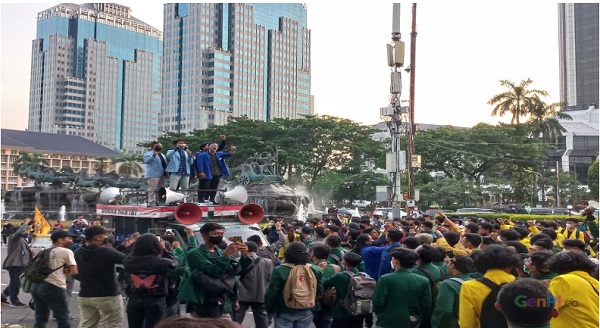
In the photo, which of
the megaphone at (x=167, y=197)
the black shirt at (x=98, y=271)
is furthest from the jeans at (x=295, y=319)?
the megaphone at (x=167, y=197)

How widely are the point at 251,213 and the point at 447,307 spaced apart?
507 cm

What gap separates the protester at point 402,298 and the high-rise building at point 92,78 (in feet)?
434

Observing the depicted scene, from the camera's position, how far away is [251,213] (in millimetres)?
10242

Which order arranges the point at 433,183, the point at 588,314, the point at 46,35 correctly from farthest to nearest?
the point at 46,35
the point at 433,183
the point at 588,314

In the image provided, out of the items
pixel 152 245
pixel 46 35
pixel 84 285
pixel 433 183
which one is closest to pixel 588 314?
pixel 152 245

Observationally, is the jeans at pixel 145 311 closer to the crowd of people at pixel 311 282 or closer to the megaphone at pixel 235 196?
the crowd of people at pixel 311 282

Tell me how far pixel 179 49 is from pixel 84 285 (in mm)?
112145

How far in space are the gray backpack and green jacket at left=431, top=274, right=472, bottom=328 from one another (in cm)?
110

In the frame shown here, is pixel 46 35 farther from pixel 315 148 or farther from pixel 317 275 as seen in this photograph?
pixel 317 275

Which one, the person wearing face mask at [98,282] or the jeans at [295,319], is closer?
the jeans at [295,319]

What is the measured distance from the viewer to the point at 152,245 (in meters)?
6.76

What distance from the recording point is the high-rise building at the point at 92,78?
5271 inches

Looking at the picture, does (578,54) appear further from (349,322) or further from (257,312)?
(349,322)

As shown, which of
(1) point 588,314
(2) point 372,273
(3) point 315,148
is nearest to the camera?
(1) point 588,314
